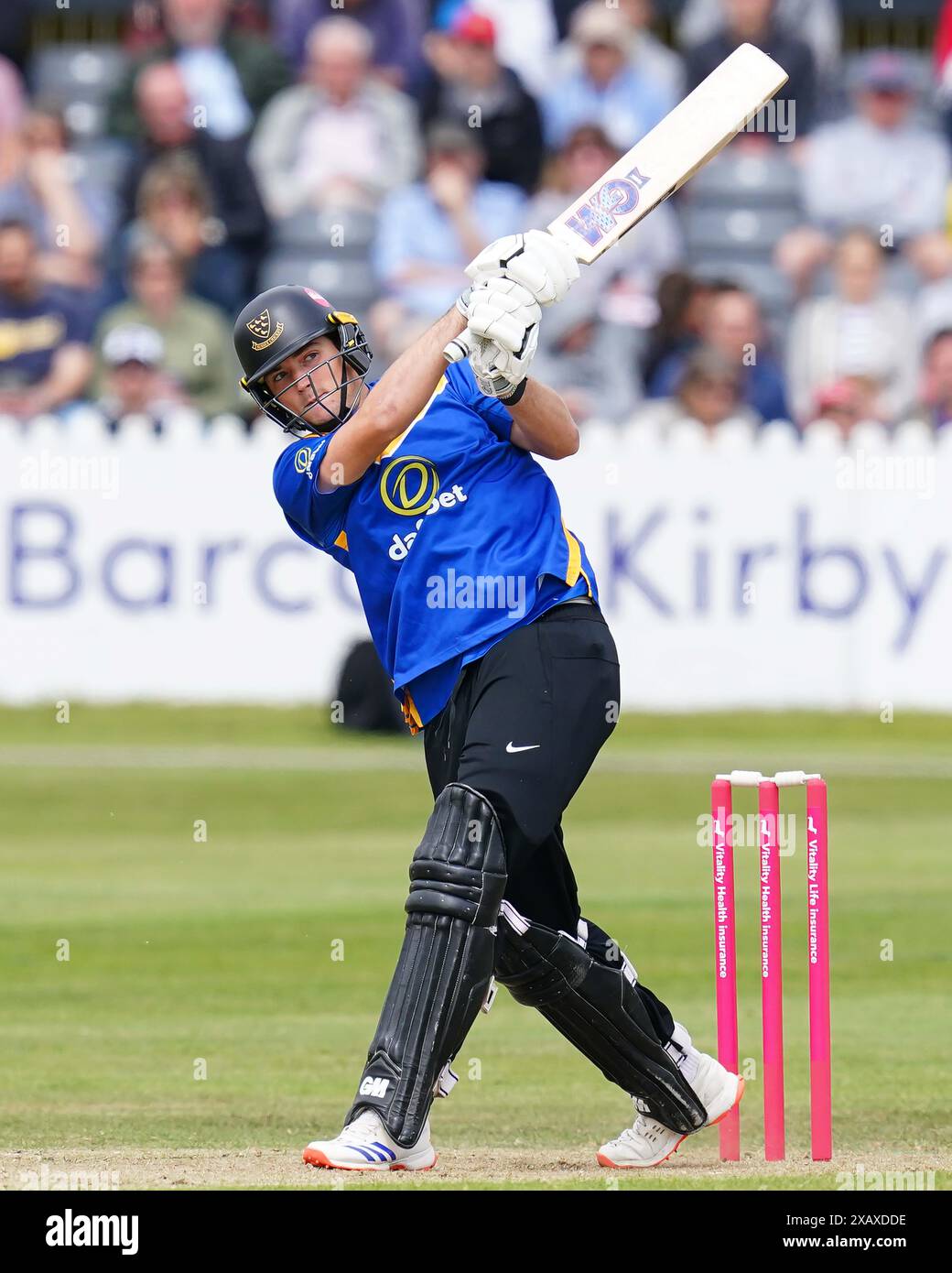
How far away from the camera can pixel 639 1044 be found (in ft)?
18.1

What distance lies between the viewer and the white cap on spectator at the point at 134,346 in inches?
636

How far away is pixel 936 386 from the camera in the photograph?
16625 millimetres

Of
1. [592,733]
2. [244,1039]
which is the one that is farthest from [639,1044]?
[244,1039]

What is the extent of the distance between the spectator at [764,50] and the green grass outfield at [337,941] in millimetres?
5499

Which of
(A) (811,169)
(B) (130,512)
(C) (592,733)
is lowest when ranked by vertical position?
(C) (592,733)

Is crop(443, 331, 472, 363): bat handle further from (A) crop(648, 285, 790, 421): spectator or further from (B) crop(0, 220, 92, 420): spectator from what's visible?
(B) crop(0, 220, 92, 420): spectator

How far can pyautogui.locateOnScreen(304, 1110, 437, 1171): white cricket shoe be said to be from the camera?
502 cm

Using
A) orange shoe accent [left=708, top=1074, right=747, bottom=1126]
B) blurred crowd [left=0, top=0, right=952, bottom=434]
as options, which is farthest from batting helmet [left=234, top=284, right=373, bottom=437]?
blurred crowd [left=0, top=0, right=952, bottom=434]

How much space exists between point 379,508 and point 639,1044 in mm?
1391

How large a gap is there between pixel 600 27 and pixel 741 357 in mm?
3265

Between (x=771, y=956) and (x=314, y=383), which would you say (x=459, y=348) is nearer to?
(x=314, y=383)

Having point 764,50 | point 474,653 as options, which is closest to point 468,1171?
point 474,653

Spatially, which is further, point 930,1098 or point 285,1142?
point 930,1098

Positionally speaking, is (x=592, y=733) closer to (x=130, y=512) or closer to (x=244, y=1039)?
(x=244, y=1039)
